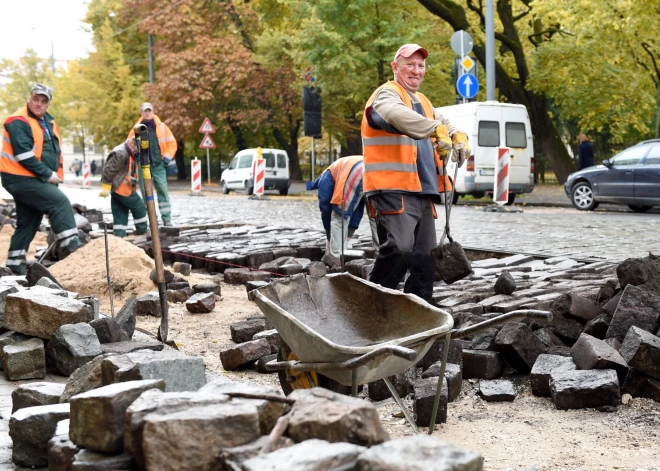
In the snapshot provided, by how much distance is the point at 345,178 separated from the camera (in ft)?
29.0

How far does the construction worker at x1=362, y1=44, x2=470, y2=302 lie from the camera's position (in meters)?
5.73

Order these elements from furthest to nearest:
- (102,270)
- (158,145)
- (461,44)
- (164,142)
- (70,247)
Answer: (461,44) → (164,142) → (158,145) → (70,247) → (102,270)

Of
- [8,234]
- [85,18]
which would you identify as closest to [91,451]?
Result: [8,234]

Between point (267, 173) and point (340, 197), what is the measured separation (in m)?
20.8

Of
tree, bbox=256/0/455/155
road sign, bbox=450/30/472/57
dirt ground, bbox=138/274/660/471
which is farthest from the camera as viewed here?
tree, bbox=256/0/455/155

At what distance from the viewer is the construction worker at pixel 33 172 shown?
8.70m

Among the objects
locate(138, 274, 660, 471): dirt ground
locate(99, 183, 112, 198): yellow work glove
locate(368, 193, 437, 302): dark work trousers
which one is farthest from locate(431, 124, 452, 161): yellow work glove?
locate(99, 183, 112, 198): yellow work glove

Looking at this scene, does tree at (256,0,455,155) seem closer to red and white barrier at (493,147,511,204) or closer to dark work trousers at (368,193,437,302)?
red and white barrier at (493,147,511,204)

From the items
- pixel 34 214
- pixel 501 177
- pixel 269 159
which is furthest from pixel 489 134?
pixel 34 214

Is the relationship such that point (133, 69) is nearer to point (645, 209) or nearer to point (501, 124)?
point (501, 124)

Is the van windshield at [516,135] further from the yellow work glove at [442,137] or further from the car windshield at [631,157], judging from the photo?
the yellow work glove at [442,137]

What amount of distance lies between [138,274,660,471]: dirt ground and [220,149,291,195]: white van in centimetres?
2433

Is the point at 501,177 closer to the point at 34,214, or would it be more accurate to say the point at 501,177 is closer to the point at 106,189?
the point at 106,189

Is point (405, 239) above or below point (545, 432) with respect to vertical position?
above
